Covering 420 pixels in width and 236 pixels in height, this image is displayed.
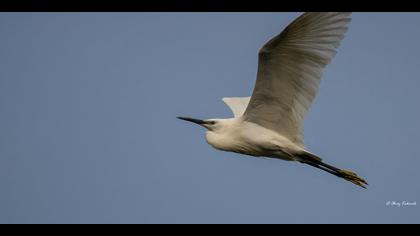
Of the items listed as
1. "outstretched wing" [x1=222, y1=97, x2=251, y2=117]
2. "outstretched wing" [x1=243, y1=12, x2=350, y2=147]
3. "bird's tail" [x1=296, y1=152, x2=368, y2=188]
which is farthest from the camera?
"outstretched wing" [x1=222, y1=97, x2=251, y2=117]

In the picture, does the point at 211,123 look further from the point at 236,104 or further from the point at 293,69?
the point at 293,69

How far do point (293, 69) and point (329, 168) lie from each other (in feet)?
5.90

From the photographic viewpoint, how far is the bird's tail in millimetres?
7258

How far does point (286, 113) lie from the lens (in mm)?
7207

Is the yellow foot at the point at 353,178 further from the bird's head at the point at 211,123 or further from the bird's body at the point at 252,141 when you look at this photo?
the bird's head at the point at 211,123

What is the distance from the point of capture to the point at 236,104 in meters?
9.35

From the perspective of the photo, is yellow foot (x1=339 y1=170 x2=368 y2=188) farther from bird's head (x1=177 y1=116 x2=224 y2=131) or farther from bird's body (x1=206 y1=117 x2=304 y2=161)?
bird's head (x1=177 y1=116 x2=224 y2=131)

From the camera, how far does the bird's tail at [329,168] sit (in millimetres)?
7258

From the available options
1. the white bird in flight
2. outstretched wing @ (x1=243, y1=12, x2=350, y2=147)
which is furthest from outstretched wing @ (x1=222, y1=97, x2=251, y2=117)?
outstretched wing @ (x1=243, y1=12, x2=350, y2=147)

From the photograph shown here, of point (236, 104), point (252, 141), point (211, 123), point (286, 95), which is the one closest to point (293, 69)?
point (286, 95)

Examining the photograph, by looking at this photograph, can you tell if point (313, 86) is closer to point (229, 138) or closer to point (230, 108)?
point (229, 138)

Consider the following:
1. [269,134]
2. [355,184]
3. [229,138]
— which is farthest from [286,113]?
[355,184]

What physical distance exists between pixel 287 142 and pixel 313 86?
89 cm

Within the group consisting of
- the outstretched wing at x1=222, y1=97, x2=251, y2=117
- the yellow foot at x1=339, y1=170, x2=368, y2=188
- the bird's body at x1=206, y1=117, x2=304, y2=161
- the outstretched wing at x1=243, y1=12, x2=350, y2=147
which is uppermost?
the outstretched wing at x1=222, y1=97, x2=251, y2=117
